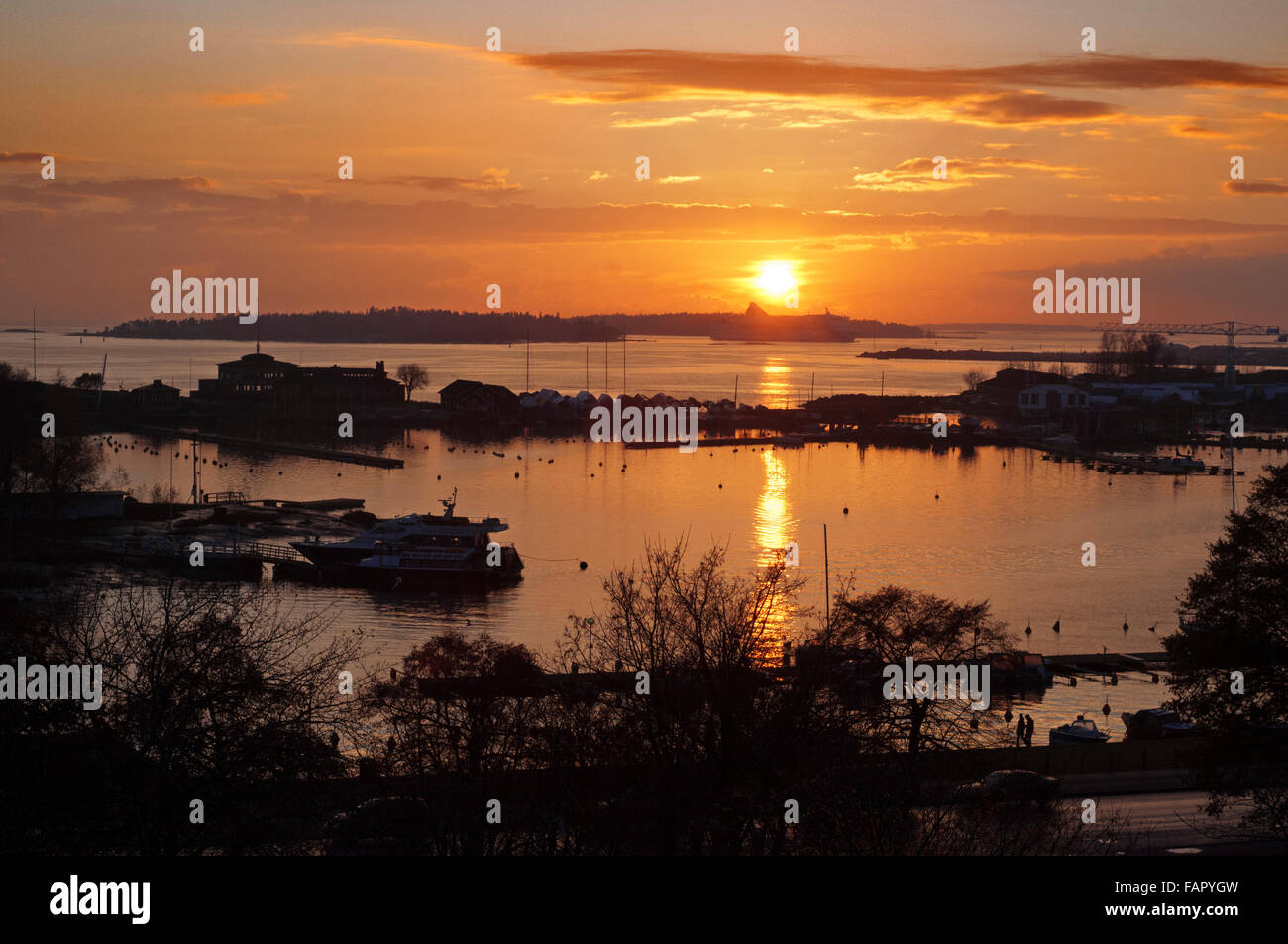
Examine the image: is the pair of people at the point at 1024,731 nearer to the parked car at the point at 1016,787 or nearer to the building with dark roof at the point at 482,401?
the parked car at the point at 1016,787

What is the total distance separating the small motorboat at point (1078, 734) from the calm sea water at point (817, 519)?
306 millimetres

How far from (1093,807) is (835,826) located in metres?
2.62

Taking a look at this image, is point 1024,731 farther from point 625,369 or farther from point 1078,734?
point 625,369

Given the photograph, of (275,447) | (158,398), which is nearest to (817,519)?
(275,447)

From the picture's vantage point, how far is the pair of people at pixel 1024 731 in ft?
24.5

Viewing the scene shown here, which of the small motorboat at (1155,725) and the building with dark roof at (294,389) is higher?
the building with dark roof at (294,389)

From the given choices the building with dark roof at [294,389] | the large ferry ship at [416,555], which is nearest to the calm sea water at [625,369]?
the building with dark roof at [294,389]

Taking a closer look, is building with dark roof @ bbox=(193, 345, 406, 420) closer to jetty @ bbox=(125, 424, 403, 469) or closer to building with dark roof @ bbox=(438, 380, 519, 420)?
building with dark roof @ bbox=(438, 380, 519, 420)

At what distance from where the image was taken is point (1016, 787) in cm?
564

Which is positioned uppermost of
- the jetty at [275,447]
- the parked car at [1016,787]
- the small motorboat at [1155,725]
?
the jetty at [275,447]

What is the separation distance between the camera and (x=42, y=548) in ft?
42.6

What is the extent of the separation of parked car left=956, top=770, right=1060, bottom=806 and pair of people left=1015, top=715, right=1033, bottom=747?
1500 mm

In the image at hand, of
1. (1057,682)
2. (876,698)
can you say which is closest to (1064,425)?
(1057,682)

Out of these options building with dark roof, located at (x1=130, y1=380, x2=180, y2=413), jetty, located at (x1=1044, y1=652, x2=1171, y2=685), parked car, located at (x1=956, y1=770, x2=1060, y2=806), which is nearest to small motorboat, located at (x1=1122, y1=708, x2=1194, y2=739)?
jetty, located at (x1=1044, y1=652, x2=1171, y2=685)
